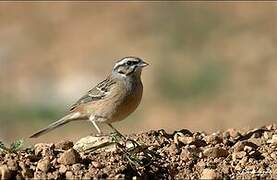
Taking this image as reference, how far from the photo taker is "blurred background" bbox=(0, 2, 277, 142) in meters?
21.7

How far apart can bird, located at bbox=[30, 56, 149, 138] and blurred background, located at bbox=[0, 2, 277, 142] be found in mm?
7014

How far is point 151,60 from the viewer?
1103 inches

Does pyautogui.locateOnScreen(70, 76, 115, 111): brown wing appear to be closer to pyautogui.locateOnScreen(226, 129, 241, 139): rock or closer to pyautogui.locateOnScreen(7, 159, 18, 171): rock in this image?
pyautogui.locateOnScreen(226, 129, 241, 139): rock

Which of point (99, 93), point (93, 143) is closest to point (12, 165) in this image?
point (93, 143)

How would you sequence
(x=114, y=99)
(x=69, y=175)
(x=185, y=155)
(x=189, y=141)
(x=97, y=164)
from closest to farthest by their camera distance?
(x=69, y=175) → (x=97, y=164) → (x=185, y=155) → (x=189, y=141) → (x=114, y=99)

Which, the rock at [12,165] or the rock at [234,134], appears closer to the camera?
the rock at [12,165]

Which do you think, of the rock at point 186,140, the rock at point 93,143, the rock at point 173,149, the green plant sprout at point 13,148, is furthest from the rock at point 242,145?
the green plant sprout at point 13,148

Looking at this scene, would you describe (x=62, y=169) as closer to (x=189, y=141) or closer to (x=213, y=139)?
(x=189, y=141)

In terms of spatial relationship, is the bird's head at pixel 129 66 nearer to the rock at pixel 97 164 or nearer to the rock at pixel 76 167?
the rock at pixel 97 164

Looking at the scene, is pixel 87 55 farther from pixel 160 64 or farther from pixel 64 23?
pixel 64 23

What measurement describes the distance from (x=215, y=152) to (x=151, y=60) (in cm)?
1965

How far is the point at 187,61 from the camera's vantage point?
27.1 meters

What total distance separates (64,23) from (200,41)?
8479mm

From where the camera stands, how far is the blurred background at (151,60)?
2170 centimetres
